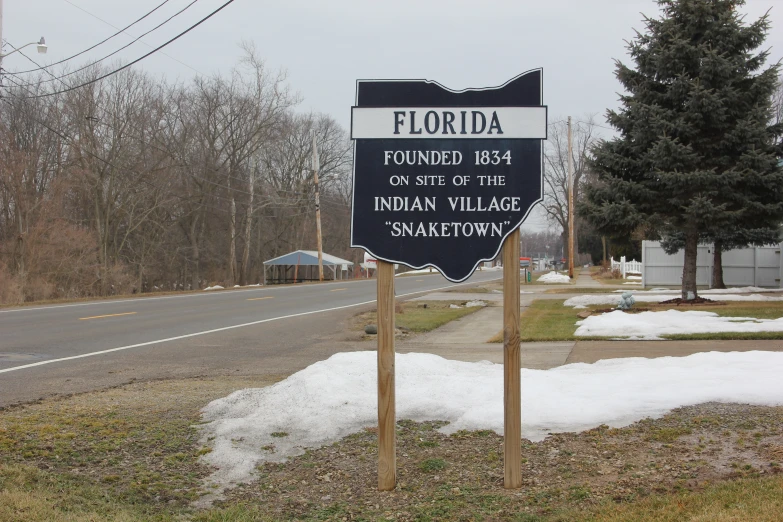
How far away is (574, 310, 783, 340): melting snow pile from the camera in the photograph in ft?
41.1

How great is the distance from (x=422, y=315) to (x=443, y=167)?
13558 millimetres

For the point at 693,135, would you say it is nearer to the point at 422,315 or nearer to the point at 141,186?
the point at 422,315

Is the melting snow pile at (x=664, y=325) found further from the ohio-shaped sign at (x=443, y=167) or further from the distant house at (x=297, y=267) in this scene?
the distant house at (x=297, y=267)

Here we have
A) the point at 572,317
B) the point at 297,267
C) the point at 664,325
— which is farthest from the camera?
the point at 297,267

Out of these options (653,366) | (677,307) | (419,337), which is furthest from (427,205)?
(677,307)

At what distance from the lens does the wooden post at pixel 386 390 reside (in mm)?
4801

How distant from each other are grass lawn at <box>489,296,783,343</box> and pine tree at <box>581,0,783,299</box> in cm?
140

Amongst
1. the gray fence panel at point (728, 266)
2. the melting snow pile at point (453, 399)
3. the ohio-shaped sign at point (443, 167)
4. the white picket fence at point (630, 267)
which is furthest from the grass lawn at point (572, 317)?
the white picket fence at point (630, 267)

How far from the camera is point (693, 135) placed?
1756cm

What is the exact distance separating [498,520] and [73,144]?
43.4 meters

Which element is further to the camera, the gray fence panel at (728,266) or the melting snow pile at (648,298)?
the gray fence panel at (728,266)

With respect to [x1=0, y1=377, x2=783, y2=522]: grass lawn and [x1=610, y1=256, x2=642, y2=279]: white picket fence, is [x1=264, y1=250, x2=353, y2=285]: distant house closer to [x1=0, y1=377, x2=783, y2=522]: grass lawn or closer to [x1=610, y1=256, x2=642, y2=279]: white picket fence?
[x1=610, y1=256, x2=642, y2=279]: white picket fence

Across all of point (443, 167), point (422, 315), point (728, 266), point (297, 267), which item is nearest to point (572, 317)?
point (422, 315)

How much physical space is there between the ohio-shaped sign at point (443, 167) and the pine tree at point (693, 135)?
13.1 meters
